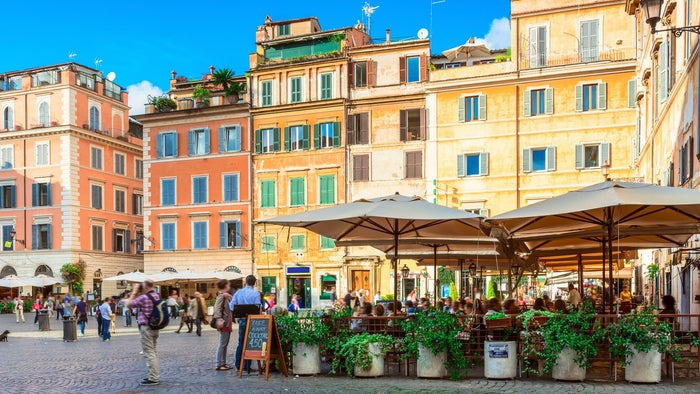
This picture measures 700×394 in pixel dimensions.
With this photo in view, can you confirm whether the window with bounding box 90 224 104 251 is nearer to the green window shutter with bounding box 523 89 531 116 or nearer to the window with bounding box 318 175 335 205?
the window with bounding box 318 175 335 205

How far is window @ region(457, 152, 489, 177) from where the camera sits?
1581 inches

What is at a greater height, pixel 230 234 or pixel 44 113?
pixel 44 113

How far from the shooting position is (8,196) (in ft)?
181

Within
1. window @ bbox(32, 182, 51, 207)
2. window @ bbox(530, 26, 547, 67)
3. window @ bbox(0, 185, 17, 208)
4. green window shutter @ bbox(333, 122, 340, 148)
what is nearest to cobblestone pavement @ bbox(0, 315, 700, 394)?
window @ bbox(530, 26, 547, 67)

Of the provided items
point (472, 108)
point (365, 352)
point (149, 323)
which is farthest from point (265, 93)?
point (365, 352)

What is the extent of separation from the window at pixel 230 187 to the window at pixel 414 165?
34.3ft

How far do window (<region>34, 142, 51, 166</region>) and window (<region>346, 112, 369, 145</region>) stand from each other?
21.7m

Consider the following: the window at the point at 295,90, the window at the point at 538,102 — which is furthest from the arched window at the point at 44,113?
the window at the point at 538,102

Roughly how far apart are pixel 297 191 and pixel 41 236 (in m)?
19.5

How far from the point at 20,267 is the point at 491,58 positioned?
32.9 m

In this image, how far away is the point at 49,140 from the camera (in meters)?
53.8

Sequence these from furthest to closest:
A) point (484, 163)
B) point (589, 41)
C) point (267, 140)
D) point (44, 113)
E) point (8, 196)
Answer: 1. point (8, 196)
2. point (44, 113)
3. point (267, 140)
4. point (484, 163)
5. point (589, 41)

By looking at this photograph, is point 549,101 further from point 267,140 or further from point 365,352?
point 365,352

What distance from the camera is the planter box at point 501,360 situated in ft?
36.6
